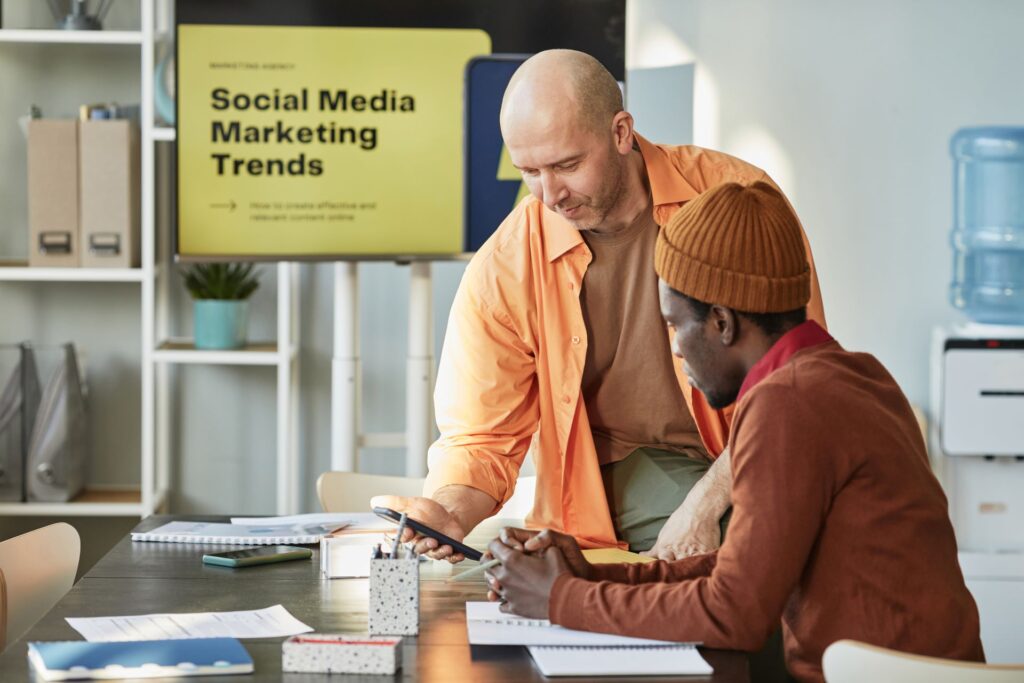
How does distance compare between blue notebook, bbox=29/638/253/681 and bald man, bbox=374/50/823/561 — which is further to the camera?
bald man, bbox=374/50/823/561

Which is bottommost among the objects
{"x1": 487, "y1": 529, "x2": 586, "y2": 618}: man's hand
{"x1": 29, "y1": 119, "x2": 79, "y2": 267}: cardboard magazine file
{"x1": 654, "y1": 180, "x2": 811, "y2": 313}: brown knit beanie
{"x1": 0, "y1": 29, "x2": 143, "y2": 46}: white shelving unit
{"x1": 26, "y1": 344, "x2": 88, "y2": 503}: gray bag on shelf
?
{"x1": 26, "y1": 344, "x2": 88, "y2": 503}: gray bag on shelf

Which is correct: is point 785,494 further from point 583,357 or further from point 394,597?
point 583,357

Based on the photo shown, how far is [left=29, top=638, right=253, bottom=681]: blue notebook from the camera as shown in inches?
58.3

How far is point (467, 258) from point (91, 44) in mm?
1573

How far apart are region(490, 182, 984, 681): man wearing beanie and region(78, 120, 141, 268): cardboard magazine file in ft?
8.60

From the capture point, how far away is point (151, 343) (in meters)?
3.90

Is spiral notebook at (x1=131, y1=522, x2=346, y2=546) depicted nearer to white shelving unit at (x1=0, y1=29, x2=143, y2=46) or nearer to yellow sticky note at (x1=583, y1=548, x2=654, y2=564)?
yellow sticky note at (x1=583, y1=548, x2=654, y2=564)

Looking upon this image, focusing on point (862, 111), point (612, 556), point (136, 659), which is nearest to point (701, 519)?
point (612, 556)

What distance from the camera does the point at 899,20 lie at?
13.9 ft

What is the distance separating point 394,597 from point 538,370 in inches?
32.2

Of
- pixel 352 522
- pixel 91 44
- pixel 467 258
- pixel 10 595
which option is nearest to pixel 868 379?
pixel 352 522

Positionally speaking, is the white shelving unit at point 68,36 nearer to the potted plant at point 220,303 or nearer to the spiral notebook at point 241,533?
the potted plant at point 220,303

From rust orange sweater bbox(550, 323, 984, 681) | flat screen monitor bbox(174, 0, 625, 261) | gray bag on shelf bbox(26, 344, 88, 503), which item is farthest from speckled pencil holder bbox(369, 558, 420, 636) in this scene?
Result: gray bag on shelf bbox(26, 344, 88, 503)

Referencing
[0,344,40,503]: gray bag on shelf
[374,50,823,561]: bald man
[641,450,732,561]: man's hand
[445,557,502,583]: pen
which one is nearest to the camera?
[445,557,502,583]: pen
